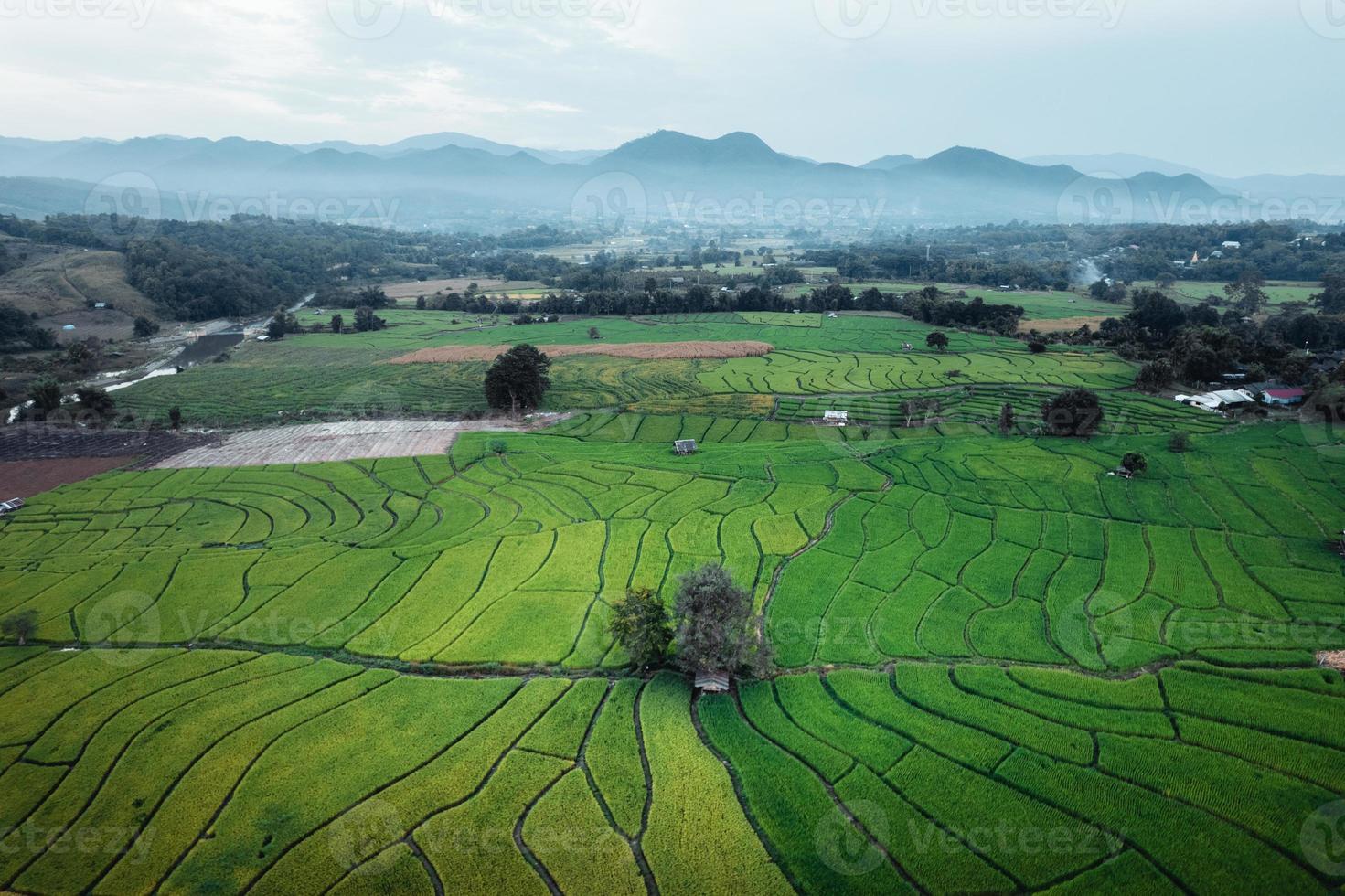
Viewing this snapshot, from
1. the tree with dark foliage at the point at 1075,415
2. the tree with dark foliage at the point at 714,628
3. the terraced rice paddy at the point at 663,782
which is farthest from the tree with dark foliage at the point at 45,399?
the tree with dark foliage at the point at 1075,415

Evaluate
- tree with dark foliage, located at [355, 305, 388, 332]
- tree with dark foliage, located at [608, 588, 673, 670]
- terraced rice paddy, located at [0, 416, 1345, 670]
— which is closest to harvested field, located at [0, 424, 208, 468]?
terraced rice paddy, located at [0, 416, 1345, 670]

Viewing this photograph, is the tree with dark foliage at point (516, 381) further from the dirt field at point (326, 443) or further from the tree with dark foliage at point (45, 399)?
the tree with dark foliage at point (45, 399)

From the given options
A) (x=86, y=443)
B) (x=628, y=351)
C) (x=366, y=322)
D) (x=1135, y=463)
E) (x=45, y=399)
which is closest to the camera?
(x=1135, y=463)

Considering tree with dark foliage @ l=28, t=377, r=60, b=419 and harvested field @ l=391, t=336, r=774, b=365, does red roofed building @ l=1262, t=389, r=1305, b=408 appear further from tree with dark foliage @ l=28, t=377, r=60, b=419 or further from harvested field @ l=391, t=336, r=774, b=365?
tree with dark foliage @ l=28, t=377, r=60, b=419

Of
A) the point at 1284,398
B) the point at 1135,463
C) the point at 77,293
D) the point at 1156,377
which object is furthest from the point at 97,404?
the point at 1284,398

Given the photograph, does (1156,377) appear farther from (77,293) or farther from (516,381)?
(77,293)

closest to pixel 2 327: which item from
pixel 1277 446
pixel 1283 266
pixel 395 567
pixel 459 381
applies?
pixel 459 381

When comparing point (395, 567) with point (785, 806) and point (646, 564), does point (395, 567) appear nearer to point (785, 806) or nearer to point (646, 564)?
point (646, 564)
